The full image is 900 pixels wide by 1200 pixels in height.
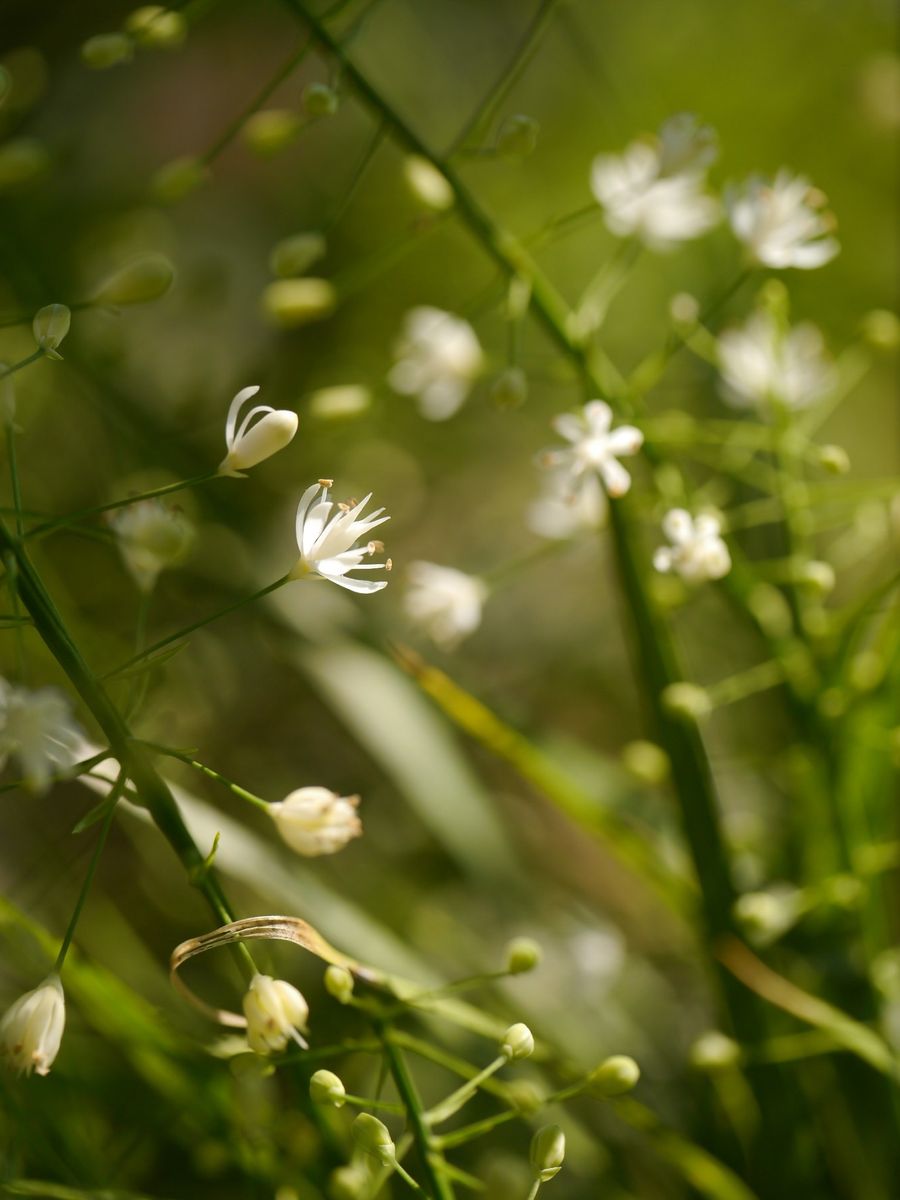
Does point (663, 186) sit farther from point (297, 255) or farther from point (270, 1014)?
point (270, 1014)

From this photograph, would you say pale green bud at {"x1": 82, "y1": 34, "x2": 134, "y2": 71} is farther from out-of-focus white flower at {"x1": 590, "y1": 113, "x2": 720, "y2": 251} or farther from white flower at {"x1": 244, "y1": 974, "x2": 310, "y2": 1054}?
white flower at {"x1": 244, "y1": 974, "x2": 310, "y2": 1054}

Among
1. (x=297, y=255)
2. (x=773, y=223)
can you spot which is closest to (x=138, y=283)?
(x=297, y=255)

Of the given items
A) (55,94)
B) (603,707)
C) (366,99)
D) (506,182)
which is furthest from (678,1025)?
(55,94)

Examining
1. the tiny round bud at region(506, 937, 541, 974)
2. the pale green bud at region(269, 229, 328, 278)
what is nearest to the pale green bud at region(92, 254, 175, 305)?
the pale green bud at region(269, 229, 328, 278)

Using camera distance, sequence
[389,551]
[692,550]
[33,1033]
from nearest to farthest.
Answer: [33,1033], [692,550], [389,551]

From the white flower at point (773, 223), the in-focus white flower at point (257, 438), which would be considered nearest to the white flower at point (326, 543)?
the in-focus white flower at point (257, 438)

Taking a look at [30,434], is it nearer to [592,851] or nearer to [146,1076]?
[146,1076]
